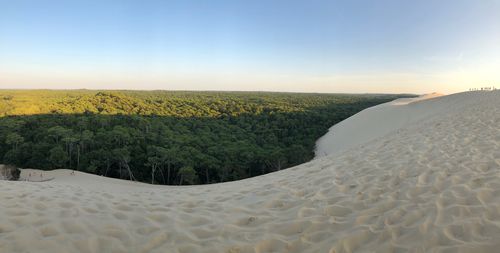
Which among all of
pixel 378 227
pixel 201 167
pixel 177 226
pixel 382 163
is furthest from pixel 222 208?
pixel 201 167

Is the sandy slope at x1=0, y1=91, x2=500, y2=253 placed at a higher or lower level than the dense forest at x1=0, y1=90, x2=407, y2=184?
higher

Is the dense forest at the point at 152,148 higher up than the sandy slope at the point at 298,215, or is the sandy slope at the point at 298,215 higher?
the sandy slope at the point at 298,215

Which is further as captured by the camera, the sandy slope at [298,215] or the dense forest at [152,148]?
the dense forest at [152,148]

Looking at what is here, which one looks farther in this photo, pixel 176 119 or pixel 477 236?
pixel 176 119

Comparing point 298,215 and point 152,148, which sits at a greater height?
point 298,215

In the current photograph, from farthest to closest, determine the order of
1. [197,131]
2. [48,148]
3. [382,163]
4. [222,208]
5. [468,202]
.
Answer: [197,131] < [48,148] < [382,163] < [222,208] < [468,202]

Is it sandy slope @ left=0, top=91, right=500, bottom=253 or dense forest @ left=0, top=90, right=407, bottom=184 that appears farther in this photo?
dense forest @ left=0, top=90, right=407, bottom=184

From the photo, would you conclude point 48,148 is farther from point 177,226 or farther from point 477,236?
point 477,236

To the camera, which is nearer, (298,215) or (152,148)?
(298,215)
